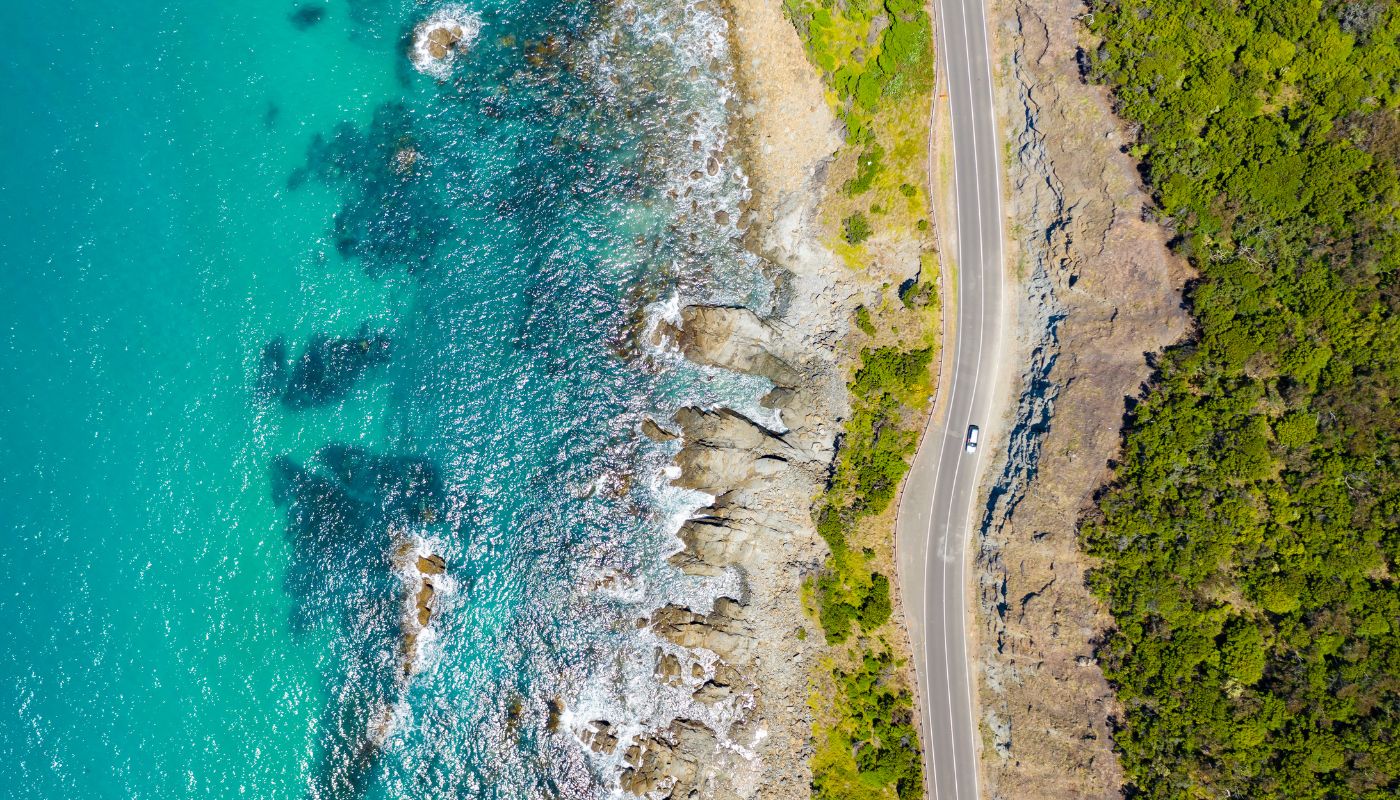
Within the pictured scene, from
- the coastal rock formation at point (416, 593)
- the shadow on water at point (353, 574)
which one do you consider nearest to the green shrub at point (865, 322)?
the shadow on water at point (353, 574)

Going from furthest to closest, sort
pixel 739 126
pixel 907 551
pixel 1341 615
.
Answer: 1. pixel 739 126
2. pixel 907 551
3. pixel 1341 615

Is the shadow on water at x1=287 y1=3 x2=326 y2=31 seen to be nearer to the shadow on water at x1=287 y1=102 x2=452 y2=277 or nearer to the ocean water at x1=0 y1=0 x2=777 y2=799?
the ocean water at x1=0 y1=0 x2=777 y2=799

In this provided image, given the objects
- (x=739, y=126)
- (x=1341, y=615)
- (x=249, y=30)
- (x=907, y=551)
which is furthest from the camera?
(x=249, y=30)

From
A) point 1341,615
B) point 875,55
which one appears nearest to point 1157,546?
point 1341,615

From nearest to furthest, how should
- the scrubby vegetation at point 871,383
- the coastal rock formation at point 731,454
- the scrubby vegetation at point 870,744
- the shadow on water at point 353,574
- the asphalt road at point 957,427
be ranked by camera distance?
the scrubby vegetation at point 870,744
the asphalt road at point 957,427
the scrubby vegetation at point 871,383
the coastal rock formation at point 731,454
the shadow on water at point 353,574

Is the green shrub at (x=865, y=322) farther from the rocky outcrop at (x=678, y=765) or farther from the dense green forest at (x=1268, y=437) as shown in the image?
the rocky outcrop at (x=678, y=765)

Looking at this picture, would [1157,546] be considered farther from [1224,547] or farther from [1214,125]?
[1214,125]
